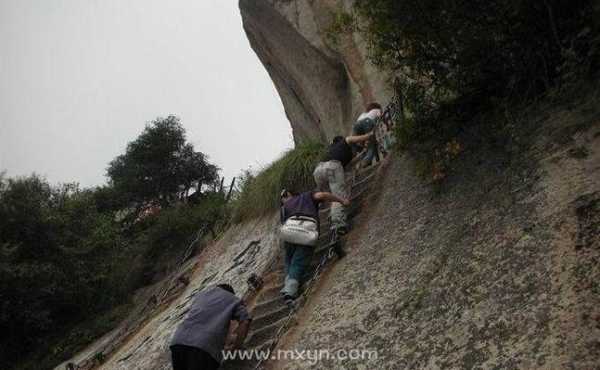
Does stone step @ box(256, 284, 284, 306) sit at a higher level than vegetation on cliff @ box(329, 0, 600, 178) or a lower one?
lower

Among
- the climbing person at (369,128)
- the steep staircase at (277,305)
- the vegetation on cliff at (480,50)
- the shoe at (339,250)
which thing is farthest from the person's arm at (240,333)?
the climbing person at (369,128)

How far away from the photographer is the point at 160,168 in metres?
25.9

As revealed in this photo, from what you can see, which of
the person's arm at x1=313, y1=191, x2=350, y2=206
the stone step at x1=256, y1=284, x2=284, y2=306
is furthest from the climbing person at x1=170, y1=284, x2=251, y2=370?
the person's arm at x1=313, y1=191, x2=350, y2=206

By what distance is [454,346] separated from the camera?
3.99 m

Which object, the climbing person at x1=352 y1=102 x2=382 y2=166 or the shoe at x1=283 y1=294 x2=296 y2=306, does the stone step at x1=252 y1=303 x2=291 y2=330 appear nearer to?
the shoe at x1=283 y1=294 x2=296 y2=306

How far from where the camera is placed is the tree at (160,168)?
25.4m

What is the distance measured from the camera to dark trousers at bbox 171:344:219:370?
5031 mm

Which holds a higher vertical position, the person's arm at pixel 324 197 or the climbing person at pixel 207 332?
the person's arm at pixel 324 197

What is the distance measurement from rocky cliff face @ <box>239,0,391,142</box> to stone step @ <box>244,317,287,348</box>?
7.47 meters

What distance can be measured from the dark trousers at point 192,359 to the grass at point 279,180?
629 centimetres

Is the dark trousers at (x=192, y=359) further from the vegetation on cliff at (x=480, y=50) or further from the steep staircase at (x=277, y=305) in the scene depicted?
the vegetation on cliff at (x=480, y=50)

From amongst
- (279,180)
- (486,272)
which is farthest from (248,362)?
(279,180)

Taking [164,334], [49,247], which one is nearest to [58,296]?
[49,247]

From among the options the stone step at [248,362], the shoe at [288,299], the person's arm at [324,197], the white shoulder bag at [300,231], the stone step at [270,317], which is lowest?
the stone step at [248,362]
